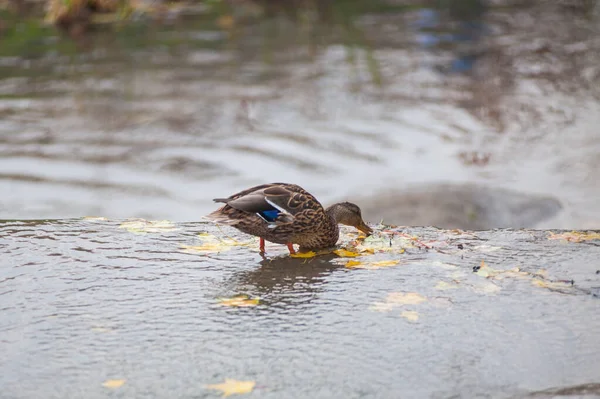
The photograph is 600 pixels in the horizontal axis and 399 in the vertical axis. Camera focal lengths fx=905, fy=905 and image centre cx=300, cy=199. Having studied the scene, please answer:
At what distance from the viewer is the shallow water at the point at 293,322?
3.64 meters

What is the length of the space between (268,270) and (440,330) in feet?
4.05

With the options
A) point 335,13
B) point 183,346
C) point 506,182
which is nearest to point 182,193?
point 506,182

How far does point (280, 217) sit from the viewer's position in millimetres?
5102

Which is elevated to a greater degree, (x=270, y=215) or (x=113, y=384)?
(x=270, y=215)

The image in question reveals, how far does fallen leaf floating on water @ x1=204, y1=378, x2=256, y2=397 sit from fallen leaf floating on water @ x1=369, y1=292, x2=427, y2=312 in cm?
95

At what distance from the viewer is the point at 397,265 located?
500cm

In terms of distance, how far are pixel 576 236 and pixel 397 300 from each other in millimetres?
1613

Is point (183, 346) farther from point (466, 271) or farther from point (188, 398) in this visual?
point (466, 271)

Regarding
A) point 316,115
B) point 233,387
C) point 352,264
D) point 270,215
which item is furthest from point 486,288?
point 316,115

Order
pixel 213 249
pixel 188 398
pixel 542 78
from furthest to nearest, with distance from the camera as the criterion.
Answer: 1. pixel 542 78
2. pixel 213 249
3. pixel 188 398

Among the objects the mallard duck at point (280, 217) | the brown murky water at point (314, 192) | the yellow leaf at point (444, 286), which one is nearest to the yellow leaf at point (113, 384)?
the brown murky water at point (314, 192)

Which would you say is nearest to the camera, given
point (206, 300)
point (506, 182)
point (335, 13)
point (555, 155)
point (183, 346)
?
point (183, 346)

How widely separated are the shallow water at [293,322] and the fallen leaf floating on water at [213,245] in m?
0.07

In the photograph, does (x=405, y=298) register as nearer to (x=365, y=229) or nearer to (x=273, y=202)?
(x=273, y=202)
